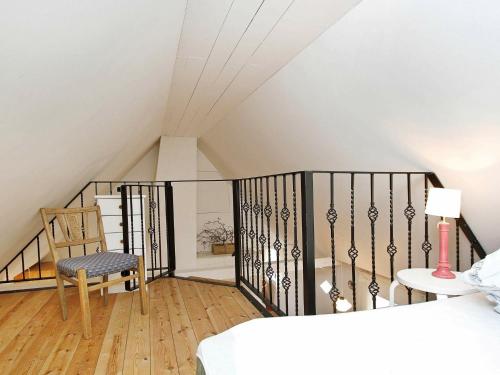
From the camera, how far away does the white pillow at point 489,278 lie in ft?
3.48

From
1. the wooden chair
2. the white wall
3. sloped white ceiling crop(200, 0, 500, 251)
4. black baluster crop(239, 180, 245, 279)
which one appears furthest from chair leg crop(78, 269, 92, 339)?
the white wall

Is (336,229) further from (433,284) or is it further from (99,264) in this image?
(99,264)

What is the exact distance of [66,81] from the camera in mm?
1355

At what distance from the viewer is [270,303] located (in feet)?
7.42

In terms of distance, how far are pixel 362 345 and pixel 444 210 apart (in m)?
1.22

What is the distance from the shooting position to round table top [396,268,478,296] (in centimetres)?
150

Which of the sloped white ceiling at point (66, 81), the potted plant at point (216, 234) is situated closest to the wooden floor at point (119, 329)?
the sloped white ceiling at point (66, 81)

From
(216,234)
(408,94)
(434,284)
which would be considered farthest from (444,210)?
(216,234)

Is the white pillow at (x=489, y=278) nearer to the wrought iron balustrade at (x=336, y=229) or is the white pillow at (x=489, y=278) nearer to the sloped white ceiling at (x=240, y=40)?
the wrought iron balustrade at (x=336, y=229)

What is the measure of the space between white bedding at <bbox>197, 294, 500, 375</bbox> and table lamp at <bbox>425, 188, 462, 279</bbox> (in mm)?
711

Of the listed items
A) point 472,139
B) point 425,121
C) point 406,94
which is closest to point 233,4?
point 406,94

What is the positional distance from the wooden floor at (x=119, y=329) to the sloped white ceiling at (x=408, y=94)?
155 centimetres

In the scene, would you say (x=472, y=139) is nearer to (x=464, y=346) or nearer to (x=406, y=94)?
(x=406, y=94)

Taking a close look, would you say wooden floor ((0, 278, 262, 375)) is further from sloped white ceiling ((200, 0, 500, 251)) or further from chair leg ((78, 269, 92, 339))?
sloped white ceiling ((200, 0, 500, 251))
